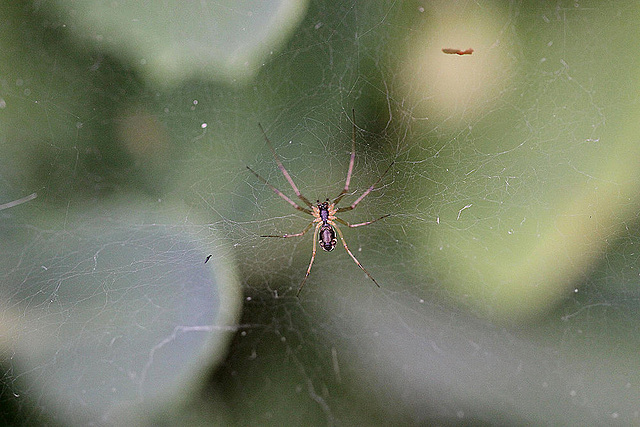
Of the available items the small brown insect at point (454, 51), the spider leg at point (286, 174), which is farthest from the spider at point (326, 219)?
the small brown insect at point (454, 51)

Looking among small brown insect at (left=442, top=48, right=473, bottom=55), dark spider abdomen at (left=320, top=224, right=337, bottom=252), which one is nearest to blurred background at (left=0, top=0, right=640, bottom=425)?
small brown insect at (left=442, top=48, right=473, bottom=55)

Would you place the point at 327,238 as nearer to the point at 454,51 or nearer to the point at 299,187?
the point at 299,187

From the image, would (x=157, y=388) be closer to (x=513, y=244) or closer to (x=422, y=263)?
(x=422, y=263)

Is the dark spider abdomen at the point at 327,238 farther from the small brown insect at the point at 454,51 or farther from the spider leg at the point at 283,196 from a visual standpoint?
the small brown insect at the point at 454,51

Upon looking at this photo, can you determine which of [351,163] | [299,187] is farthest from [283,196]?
[351,163]

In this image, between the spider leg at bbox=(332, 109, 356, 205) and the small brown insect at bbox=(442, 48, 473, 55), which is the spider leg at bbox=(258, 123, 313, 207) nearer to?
the spider leg at bbox=(332, 109, 356, 205)

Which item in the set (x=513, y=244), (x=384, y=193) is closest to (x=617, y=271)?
(x=513, y=244)
